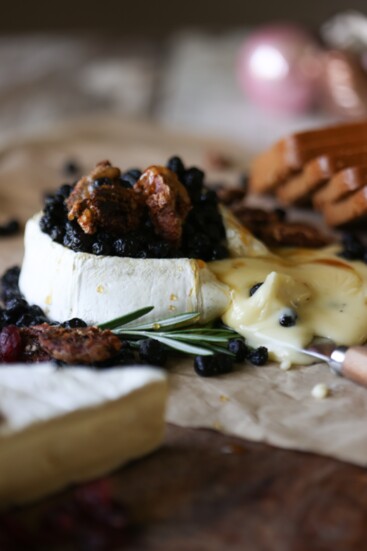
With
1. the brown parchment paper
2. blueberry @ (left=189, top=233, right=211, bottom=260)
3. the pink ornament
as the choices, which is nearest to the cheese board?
the brown parchment paper

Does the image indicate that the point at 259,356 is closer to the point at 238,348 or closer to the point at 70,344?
the point at 238,348

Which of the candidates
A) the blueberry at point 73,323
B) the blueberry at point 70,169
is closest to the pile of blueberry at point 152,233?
the blueberry at point 73,323

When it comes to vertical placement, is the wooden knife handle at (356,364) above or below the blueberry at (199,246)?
below

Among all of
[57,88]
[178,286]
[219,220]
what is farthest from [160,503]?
[57,88]

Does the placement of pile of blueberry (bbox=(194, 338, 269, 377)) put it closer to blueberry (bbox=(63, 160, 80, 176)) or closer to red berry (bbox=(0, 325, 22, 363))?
red berry (bbox=(0, 325, 22, 363))

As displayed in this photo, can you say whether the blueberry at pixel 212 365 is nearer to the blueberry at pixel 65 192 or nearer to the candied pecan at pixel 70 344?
the candied pecan at pixel 70 344

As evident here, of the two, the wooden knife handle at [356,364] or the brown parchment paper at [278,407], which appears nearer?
the brown parchment paper at [278,407]

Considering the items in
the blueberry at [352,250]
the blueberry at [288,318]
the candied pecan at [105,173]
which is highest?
the candied pecan at [105,173]
